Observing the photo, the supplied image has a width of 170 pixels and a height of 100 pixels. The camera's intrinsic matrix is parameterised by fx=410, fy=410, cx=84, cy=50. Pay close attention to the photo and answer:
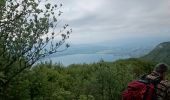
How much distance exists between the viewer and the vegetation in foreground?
11.9 m

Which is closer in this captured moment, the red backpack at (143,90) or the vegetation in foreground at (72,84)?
the red backpack at (143,90)

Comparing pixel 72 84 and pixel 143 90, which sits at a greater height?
pixel 143 90

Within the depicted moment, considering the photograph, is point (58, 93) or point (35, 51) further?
point (58, 93)

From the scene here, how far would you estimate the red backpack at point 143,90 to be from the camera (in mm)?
9492

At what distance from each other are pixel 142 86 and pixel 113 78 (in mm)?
8135

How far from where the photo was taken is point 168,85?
9359mm

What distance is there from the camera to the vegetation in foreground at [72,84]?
1193cm

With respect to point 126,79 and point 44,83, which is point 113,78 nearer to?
point 126,79

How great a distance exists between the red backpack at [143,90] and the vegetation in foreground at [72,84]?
348cm

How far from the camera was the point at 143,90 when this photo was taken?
9.53m

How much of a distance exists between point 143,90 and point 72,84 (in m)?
10.8

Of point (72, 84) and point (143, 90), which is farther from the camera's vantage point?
point (72, 84)

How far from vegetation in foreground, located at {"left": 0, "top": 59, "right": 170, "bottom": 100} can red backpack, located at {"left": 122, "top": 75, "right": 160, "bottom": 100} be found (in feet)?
11.4

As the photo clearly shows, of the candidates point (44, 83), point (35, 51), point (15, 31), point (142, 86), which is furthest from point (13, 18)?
point (142, 86)
